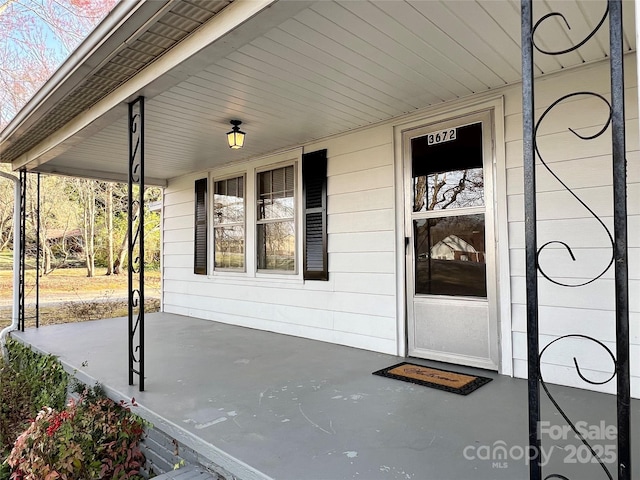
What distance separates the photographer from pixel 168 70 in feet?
8.52

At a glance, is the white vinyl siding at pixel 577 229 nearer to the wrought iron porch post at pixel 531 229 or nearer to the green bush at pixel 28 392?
the wrought iron porch post at pixel 531 229

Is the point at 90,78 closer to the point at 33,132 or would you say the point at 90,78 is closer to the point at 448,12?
the point at 33,132

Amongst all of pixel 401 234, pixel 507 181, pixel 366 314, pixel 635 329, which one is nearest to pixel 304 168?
pixel 401 234

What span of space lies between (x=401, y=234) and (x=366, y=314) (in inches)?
36.1

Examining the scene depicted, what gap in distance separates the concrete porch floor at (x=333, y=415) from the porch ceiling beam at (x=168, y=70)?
216 centimetres

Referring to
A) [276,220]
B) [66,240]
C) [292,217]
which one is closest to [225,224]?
[276,220]

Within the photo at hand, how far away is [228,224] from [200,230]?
729 mm

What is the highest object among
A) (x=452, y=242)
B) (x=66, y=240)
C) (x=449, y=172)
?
(x=449, y=172)

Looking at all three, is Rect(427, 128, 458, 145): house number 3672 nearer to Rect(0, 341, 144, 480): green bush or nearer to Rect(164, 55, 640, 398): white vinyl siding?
Rect(164, 55, 640, 398): white vinyl siding

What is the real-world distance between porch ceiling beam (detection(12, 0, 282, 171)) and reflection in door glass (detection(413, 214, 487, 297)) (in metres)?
2.34

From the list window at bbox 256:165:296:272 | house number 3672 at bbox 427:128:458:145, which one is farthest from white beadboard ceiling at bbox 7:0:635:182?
window at bbox 256:165:296:272

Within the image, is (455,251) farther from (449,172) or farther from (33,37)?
(33,37)

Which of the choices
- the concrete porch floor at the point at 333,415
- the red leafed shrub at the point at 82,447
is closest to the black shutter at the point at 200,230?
the concrete porch floor at the point at 333,415

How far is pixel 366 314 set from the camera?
4.29 m
